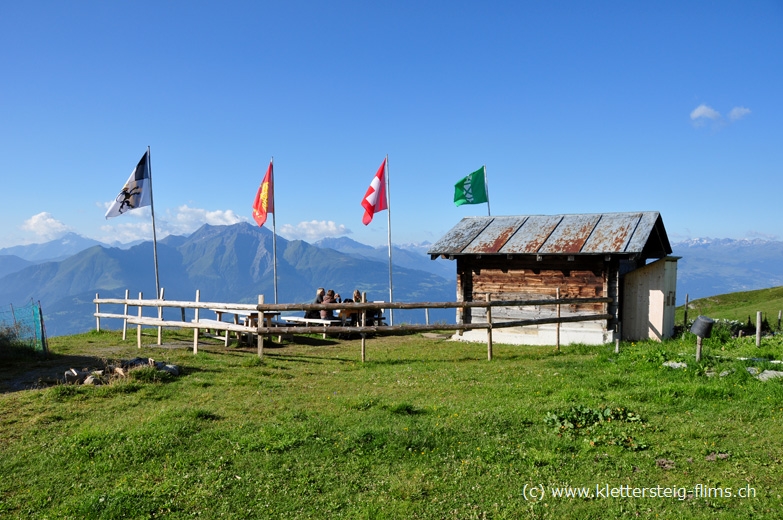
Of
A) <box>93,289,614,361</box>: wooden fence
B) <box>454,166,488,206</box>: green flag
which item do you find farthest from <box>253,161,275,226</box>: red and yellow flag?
<box>454,166,488,206</box>: green flag

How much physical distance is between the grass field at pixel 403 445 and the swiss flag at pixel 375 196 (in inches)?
479

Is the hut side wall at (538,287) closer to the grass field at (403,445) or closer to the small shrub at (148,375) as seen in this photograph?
the grass field at (403,445)

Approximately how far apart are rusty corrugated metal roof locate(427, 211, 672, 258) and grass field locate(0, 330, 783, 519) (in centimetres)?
627

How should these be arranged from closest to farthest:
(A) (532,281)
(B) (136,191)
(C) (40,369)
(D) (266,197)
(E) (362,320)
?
(C) (40,369) → (E) (362,320) → (A) (532,281) → (B) (136,191) → (D) (266,197)

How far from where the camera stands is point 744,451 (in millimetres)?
6934

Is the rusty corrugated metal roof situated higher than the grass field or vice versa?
the rusty corrugated metal roof

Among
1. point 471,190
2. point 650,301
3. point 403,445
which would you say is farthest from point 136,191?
point 650,301

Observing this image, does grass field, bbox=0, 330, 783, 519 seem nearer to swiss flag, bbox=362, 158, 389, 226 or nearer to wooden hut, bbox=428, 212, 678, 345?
wooden hut, bbox=428, 212, 678, 345

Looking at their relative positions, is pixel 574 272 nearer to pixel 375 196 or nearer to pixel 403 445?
pixel 375 196

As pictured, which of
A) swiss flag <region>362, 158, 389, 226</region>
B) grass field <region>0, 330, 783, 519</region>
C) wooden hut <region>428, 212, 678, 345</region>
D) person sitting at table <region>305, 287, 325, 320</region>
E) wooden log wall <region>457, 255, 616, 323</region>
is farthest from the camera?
swiss flag <region>362, 158, 389, 226</region>

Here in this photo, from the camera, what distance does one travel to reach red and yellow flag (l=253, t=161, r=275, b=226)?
79.7 ft

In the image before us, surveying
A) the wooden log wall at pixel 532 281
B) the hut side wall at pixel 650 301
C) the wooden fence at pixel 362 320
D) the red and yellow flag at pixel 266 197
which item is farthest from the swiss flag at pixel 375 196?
the hut side wall at pixel 650 301

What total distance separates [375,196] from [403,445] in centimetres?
1719

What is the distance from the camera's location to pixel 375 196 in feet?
78.1
